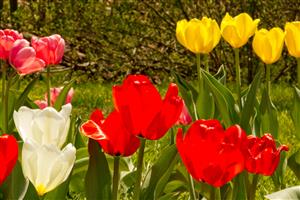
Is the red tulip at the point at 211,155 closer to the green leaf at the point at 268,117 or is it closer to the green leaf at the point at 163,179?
the green leaf at the point at 163,179

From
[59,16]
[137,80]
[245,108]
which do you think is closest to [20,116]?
[137,80]

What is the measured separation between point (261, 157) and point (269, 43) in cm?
93

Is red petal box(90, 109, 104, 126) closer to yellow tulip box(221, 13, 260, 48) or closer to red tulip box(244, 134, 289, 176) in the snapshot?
red tulip box(244, 134, 289, 176)

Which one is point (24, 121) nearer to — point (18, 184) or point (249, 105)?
point (18, 184)

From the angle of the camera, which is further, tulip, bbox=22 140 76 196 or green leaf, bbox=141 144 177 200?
green leaf, bbox=141 144 177 200

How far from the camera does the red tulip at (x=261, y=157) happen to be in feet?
5.07

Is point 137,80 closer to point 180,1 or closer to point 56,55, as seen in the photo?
point 56,55

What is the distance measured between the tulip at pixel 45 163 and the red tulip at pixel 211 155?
225mm

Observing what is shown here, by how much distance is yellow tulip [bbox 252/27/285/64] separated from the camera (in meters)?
2.41

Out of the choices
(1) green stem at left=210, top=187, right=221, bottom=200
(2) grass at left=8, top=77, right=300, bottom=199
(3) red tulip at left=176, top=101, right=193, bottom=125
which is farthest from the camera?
(2) grass at left=8, top=77, right=300, bottom=199

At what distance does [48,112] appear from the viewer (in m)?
1.56

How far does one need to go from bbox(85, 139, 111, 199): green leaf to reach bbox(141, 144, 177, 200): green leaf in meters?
0.15

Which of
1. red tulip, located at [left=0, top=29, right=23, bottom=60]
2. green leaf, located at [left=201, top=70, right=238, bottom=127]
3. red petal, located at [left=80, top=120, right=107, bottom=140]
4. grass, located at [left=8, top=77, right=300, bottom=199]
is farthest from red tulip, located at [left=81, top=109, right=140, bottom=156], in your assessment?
grass, located at [left=8, top=77, right=300, bottom=199]

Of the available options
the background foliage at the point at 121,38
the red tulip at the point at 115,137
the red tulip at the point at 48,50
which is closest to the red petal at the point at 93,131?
the red tulip at the point at 115,137
